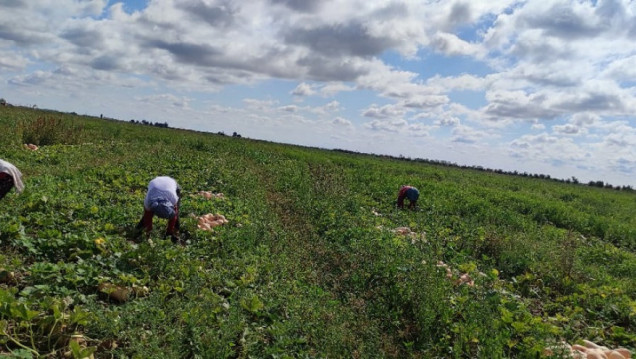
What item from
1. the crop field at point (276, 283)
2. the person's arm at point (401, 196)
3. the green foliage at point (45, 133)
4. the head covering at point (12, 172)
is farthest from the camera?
the green foliage at point (45, 133)

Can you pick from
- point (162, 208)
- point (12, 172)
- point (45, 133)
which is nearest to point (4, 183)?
point (12, 172)

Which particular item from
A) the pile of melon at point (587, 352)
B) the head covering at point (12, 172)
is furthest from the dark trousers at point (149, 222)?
the pile of melon at point (587, 352)

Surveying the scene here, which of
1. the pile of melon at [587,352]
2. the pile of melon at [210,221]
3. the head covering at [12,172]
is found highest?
the head covering at [12,172]

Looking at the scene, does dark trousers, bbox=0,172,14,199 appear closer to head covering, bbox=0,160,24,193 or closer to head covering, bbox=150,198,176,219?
head covering, bbox=0,160,24,193

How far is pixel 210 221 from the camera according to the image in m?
8.71

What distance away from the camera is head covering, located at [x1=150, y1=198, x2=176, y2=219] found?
7.00m

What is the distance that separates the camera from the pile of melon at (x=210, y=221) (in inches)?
322

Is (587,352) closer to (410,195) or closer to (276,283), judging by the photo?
(276,283)

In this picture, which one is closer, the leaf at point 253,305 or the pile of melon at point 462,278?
the leaf at point 253,305

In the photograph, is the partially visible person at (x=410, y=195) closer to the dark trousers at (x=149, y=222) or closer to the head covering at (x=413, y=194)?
the head covering at (x=413, y=194)

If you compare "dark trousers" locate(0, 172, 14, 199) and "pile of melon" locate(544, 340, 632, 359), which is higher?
"dark trousers" locate(0, 172, 14, 199)

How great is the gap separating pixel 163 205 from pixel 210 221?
1798 millimetres

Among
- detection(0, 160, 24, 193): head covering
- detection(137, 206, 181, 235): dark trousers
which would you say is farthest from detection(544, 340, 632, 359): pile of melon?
detection(0, 160, 24, 193): head covering

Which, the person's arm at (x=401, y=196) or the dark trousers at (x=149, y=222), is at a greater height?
the person's arm at (x=401, y=196)
